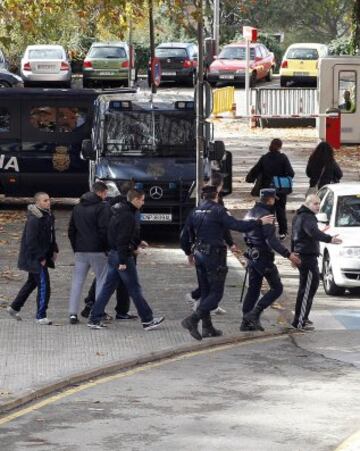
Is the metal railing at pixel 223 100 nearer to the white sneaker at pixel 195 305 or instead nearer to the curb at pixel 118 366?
the white sneaker at pixel 195 305

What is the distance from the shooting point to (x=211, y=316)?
1809 cm

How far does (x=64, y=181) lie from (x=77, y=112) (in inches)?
57.1

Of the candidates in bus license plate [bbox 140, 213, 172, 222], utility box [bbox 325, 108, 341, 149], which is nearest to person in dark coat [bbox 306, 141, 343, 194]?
bus license plate [bbox 140, 213, 172, 222]

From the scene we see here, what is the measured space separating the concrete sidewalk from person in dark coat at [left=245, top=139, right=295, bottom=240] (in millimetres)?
4006

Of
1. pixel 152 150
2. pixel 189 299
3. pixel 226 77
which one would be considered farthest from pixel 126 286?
pixel 226 77

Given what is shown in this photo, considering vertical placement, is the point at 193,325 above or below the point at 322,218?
below

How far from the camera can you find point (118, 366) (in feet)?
50.0

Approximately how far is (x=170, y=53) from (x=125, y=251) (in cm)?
4078

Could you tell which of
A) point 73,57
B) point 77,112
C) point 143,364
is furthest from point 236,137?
point 143,364

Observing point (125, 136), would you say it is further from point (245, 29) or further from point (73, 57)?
point (73, 57)

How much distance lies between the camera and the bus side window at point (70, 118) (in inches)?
1129

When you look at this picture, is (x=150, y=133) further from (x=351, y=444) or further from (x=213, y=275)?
(x=351, y=444)

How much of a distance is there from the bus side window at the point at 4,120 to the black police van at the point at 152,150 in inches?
128

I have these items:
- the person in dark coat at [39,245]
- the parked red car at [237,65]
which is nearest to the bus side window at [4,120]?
the person in dark coat at [39,245]
